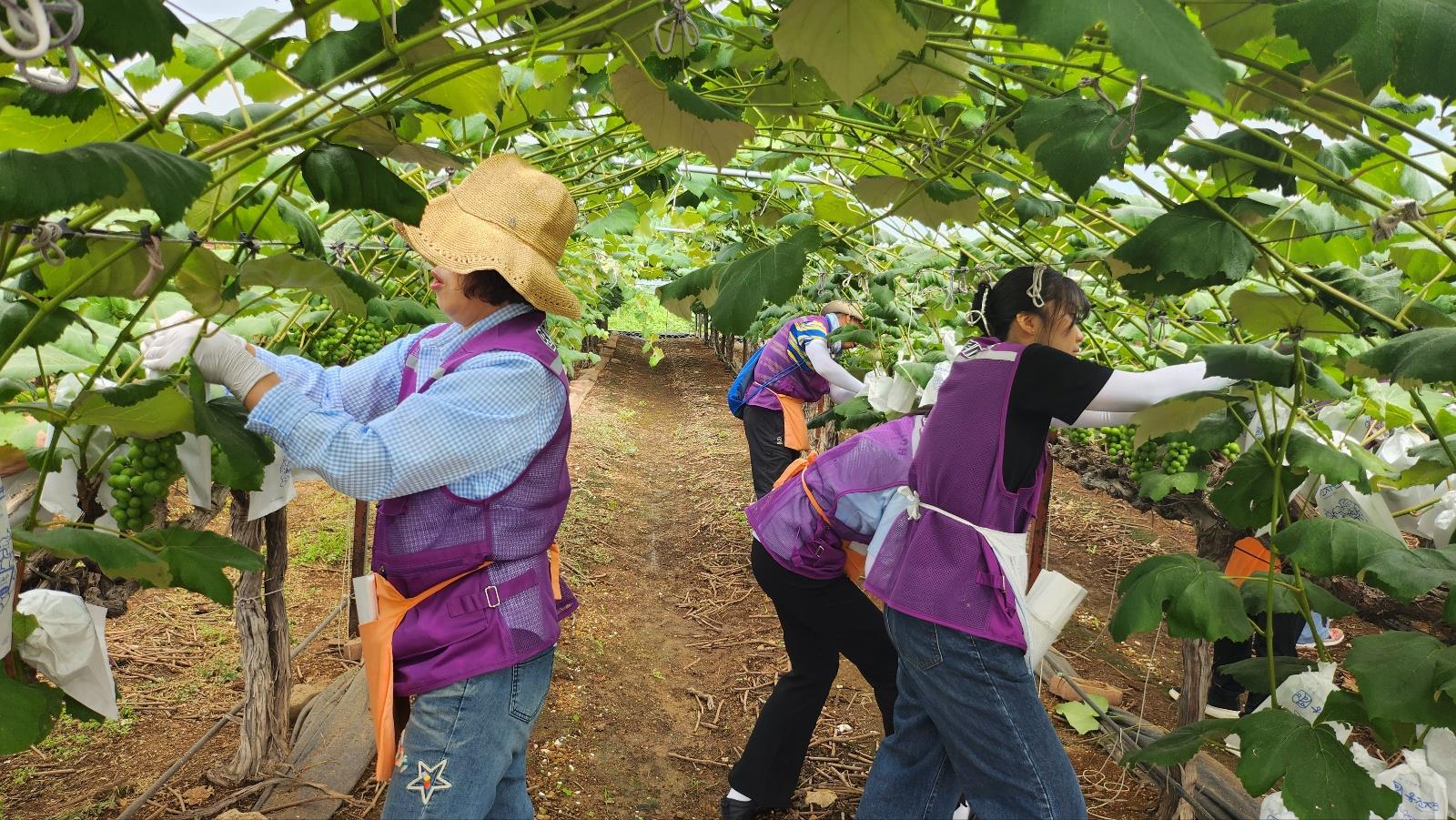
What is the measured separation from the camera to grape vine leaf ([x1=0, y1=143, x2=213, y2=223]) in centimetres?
82

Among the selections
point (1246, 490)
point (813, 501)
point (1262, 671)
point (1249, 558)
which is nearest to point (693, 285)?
point (813, 501)

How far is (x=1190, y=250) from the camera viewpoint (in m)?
1.42

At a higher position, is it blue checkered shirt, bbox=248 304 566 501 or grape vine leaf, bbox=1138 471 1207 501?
blue checkered shirt, bbox=248 304 566 501

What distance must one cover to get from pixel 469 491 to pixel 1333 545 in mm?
1658

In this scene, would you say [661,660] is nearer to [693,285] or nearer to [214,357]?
[693,285]

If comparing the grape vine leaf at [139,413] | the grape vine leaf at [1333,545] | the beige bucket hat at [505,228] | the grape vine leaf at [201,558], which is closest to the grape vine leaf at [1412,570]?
the grape vine leaf at [1333,545]

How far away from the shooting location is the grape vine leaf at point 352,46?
1.28 metres

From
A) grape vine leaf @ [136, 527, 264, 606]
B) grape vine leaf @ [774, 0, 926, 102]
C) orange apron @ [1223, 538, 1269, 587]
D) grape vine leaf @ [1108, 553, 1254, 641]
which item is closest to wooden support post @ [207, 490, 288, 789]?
grape vine leaf @ [136, 527, 264, 606]

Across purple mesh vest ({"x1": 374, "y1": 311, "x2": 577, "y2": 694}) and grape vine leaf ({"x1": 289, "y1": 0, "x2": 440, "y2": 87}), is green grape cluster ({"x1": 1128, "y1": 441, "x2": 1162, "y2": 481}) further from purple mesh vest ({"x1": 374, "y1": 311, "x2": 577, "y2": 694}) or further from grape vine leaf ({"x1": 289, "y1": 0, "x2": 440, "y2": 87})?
grape vine leaf ({"x1": 289, "y1": 0, "x2": 440, "y2": 87})

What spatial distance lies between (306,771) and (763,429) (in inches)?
119

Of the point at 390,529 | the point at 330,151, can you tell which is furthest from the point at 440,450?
the point at 330,151

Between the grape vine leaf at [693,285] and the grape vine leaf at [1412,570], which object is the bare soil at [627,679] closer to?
the grape vine leaf at [693,285]

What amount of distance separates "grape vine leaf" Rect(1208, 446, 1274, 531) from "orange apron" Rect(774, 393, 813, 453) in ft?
10.9

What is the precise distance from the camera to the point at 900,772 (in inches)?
100
